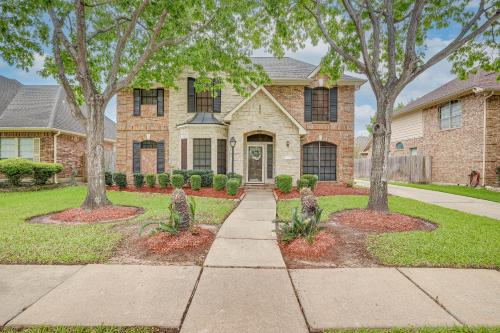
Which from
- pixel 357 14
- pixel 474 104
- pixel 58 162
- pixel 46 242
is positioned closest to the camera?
pixel 46 242

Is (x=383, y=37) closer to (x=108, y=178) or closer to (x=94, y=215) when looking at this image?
(x=94, y=215)

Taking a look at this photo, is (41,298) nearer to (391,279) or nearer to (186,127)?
(391,279)

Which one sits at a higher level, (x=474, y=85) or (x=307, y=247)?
(x=474, y=85)

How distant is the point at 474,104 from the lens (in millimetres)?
14648

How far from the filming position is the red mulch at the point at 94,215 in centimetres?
684

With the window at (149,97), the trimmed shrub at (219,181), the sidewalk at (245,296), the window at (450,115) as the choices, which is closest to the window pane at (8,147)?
the window at (149,97)

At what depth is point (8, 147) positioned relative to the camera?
52.4ft

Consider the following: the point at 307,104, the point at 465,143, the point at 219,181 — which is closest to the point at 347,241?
the point at 219,181

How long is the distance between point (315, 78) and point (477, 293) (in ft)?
44.4

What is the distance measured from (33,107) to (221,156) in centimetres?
1446

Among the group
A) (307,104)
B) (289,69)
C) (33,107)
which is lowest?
(307,104)

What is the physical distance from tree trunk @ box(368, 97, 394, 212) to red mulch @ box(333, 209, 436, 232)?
0.38m

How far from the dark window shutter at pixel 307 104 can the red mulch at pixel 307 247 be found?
1133 cm

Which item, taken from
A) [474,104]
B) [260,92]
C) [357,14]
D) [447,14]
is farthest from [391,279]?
[474,104]
